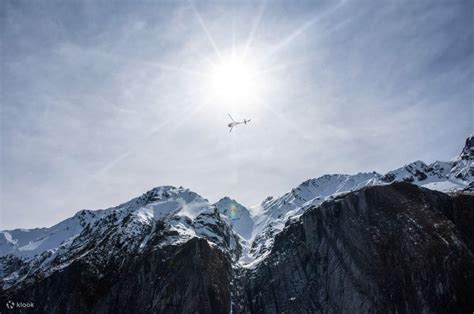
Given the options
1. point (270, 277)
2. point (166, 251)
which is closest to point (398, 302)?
point (270, 277)

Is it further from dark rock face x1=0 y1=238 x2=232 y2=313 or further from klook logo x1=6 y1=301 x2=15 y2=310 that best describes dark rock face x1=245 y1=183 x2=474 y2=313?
klook logo x1=6 y1=301 x2=15 y2=310

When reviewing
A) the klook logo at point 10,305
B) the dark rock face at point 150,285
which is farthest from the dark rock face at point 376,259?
the klook logo at point 10,305

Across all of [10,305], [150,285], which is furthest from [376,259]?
[10,305]

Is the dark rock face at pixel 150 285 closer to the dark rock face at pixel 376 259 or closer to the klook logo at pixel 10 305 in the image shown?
the klook logo at pixel 10 305

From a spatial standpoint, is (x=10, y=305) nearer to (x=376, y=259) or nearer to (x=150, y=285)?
(x=150, y=285)

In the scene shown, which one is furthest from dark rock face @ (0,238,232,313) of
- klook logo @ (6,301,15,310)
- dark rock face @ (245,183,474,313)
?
dark rock face @ (245,183,474,313)

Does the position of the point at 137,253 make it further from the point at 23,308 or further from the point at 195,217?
the point at 23,308
